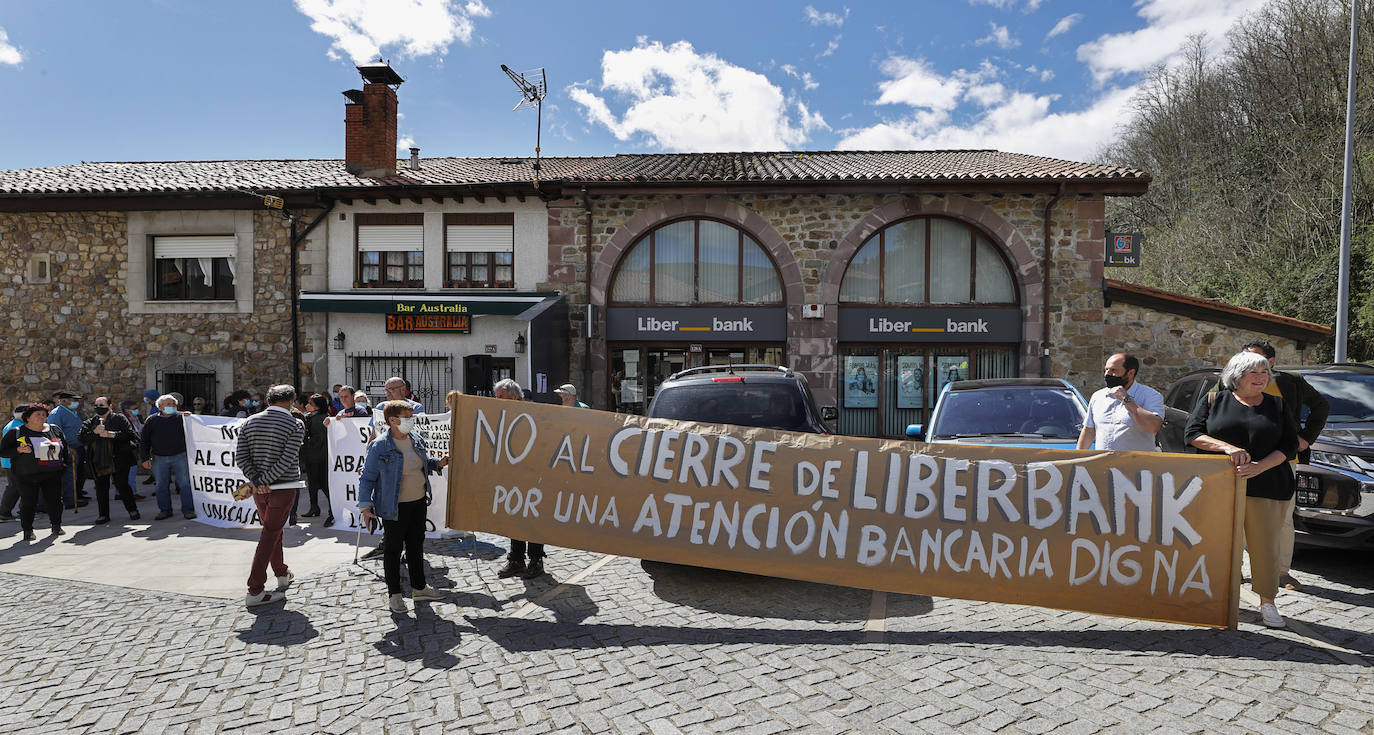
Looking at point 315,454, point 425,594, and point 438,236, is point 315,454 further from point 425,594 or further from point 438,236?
point 438,236

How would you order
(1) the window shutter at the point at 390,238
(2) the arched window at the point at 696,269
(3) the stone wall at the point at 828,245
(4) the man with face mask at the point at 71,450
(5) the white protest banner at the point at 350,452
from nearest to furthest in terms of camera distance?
(5) the white protest banner at the point at 350,452
(4) the man with face mask at the point at 71,450
(3) the stone wall at the point at 828,245
(2) the arched window at the point at 696,269
(1) the window shutter at the point at 390,238

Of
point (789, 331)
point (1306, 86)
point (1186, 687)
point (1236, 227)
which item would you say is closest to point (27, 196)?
point (789, 331)

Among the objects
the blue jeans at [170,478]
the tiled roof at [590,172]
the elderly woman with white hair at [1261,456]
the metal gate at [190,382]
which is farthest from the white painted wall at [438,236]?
the elderly woman with white hair at [1261,456]

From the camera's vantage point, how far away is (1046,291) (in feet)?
45.2

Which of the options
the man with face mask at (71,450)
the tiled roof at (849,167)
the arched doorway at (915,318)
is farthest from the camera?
the arched doorway at (915,318)

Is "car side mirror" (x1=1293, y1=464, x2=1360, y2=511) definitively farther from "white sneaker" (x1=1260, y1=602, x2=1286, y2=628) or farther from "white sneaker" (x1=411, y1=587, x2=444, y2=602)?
"white sneaker" (x1=411, y1=587, x2=444, y2=602)

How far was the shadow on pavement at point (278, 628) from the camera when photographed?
4.44 meters

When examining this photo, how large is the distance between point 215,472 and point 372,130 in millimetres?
10713

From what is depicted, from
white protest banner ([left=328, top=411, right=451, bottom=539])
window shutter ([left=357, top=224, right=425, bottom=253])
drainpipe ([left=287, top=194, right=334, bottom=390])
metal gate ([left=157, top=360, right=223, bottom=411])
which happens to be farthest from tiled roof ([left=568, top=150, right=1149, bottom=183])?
metal gate ([left=157, top=360, right=223, bottom=411])

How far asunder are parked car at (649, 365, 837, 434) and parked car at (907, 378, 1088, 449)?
1310 mm

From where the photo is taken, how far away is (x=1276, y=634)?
4102mm

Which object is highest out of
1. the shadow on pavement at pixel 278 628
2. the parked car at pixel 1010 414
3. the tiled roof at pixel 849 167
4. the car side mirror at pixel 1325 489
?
the tiled roof at pixel 849 167

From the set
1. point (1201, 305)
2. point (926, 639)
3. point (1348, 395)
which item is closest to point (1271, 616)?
point (926, 639)

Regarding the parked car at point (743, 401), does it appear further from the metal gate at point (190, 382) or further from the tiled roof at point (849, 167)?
the metal gate at point (190, 382)
